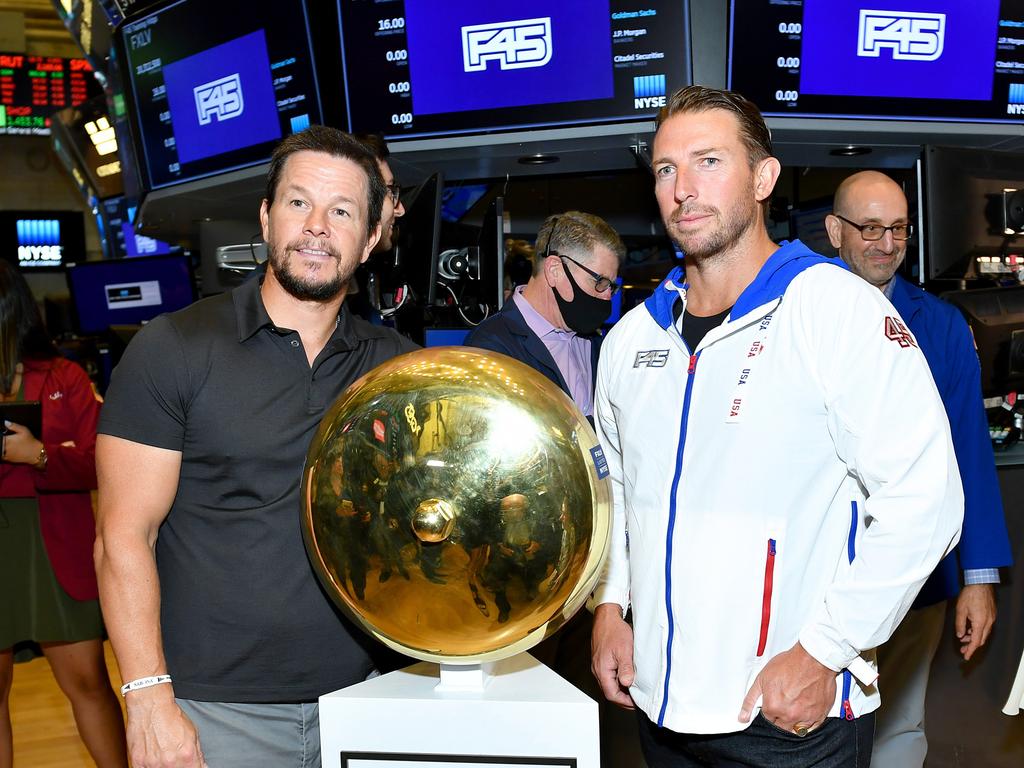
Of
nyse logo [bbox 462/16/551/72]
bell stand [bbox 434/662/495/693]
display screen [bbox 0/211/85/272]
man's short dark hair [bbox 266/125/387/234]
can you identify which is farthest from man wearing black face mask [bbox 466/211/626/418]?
display screen [bbox 0/211/85/272]

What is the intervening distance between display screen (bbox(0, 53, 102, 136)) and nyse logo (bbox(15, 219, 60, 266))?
121 centimetres

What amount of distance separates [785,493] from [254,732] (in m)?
0.94

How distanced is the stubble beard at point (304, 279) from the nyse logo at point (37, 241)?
12937 mm

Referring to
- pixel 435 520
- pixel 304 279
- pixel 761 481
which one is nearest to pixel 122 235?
pixel 304 279

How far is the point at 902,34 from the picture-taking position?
3.39 metres

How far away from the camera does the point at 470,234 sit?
347 cm

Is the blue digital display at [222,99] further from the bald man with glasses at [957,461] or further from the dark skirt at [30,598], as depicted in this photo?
the bald man with glasses at [957,461]

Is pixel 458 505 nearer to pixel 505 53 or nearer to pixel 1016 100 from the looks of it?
pixel 505 53

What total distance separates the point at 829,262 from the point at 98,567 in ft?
4.13

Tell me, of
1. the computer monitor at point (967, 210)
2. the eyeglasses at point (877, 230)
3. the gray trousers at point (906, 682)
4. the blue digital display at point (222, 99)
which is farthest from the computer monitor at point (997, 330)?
the blue digital display at point (222, 99)

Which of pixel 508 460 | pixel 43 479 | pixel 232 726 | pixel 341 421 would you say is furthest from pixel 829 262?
pixel 43 479

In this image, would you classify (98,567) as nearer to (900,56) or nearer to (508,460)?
(508,460)

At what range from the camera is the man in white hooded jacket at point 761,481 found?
4.49 ft

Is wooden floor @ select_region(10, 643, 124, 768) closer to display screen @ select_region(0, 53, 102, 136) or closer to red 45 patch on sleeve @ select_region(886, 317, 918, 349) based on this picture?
red 45 patch on sleeve @ select_region(886, 317, 918, 349)
